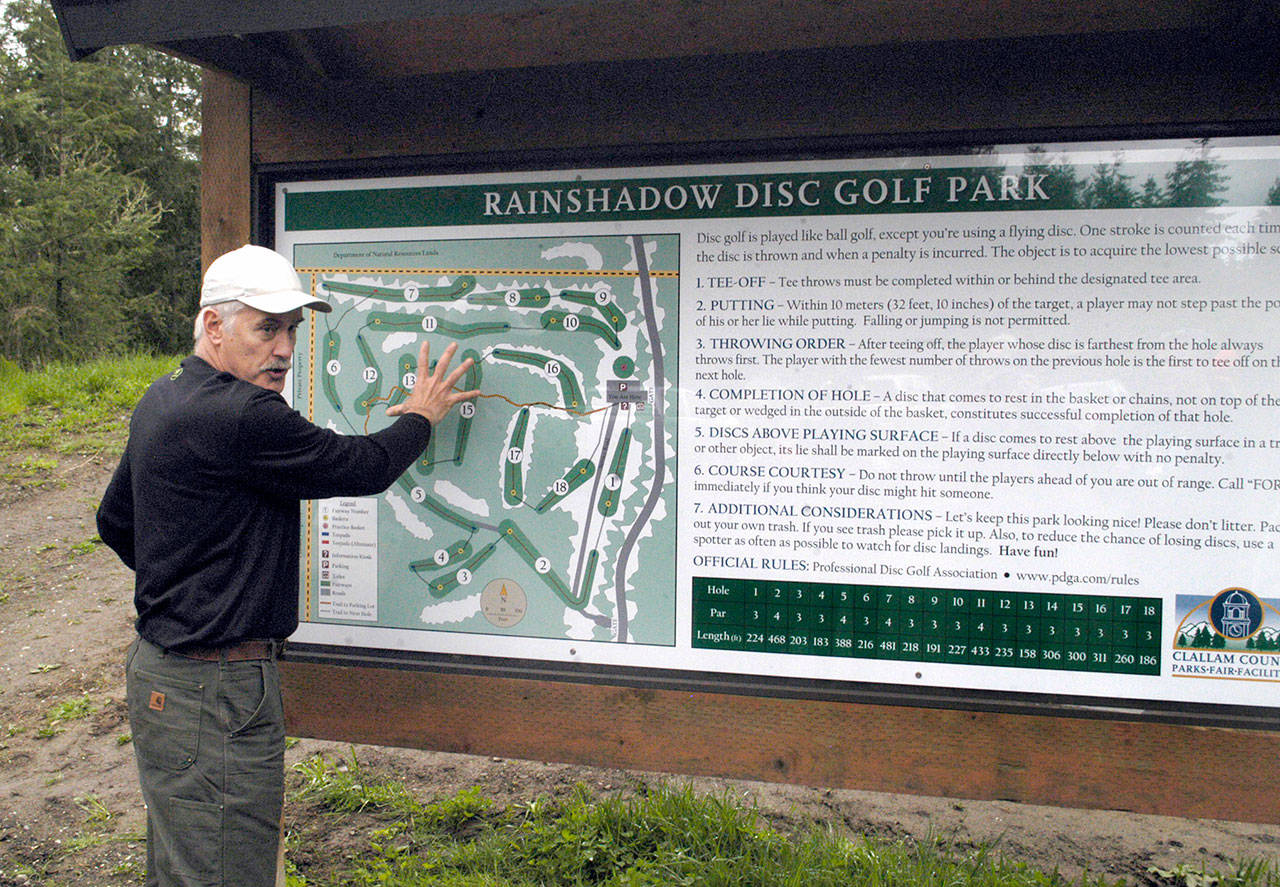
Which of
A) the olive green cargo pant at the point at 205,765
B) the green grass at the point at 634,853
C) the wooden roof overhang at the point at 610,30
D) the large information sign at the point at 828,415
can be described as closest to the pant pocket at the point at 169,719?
the olive green cargo pant at the point at 205,765

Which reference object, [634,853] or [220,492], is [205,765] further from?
[634,853]

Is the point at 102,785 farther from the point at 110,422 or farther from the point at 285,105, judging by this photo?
the point at 110,422

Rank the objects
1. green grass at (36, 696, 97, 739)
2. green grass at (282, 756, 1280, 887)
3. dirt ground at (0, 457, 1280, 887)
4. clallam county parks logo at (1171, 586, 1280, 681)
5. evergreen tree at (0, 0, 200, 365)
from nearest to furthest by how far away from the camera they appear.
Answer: clallam county parks logo at (1171, 586, 1280, 681) < green grass at (282, 756, 1280, 887) < dirt ground at (0, 457, 1280, 887) < green grass at (36, 696, 97, 739) < evergreen tree at (0, 0, 200, 365)

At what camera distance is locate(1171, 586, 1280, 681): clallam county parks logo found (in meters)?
2.53

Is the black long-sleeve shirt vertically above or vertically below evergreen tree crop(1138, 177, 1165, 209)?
below

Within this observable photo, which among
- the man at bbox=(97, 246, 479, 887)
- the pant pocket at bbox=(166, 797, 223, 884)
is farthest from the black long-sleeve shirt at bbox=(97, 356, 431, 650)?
the pant pocket at bbox=(166, 797, 223, 884)

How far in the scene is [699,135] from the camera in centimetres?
278

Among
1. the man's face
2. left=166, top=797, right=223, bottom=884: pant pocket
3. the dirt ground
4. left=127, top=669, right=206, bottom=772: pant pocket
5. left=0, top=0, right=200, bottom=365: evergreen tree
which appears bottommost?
the dirt ground

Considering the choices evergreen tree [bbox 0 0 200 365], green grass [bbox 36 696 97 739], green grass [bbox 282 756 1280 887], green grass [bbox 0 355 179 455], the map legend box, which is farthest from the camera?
evergreen tree [bbox 0 0 200 365]

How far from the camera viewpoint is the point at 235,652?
2.51 metres

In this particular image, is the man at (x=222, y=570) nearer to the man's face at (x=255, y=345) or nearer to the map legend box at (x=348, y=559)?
the man's face at (x=255, y=345)

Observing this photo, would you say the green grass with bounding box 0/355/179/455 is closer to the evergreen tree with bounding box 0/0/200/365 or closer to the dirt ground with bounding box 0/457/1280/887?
the dirt ground with bounding box 0/457/1280/887

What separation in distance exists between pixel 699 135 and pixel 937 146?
0.65m

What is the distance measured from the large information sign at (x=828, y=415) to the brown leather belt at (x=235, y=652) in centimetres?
51
